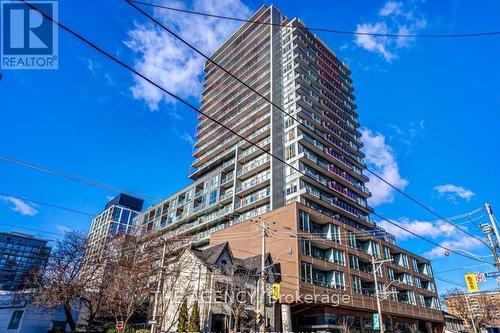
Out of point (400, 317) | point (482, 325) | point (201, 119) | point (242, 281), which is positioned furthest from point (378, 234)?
point (201, 119)

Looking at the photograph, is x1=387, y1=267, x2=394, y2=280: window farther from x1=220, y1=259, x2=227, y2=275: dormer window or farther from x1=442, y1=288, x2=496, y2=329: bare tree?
x1=220, y1=259, x2=227, y2=275: dormer window

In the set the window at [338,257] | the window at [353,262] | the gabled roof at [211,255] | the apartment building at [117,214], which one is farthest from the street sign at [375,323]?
→ the apartment building at [117,214]

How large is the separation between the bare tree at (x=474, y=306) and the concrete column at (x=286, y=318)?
128ft

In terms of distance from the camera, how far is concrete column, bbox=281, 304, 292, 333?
33.8m

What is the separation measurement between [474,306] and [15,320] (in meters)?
79.5

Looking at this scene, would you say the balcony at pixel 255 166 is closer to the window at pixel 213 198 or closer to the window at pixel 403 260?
the window at pixel 213 198

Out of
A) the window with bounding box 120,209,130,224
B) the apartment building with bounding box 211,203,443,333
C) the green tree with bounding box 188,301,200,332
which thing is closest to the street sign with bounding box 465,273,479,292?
the apartment building with bounding box 211,203,443,333

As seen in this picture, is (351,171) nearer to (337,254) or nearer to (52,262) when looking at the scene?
(337,254)

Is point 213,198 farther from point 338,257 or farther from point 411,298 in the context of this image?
point 411,298

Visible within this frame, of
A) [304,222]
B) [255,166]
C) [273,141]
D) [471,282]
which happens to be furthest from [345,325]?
[273,141]

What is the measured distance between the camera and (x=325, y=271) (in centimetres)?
4056

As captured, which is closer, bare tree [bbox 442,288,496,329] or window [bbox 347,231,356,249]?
window [bbox 347,231,356,249]

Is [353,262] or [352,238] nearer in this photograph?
[353,262]

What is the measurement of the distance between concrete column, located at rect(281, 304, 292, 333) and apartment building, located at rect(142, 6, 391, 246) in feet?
65.1
